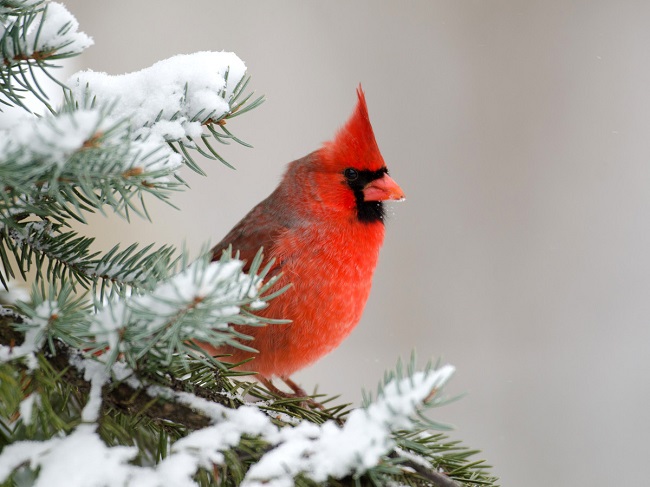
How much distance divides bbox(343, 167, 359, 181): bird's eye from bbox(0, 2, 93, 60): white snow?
3.39ft

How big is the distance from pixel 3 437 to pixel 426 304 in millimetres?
3729

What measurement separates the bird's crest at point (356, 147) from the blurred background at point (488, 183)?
2072 mm

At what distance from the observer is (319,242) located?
5.48 ft

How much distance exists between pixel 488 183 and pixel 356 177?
2.76 metres

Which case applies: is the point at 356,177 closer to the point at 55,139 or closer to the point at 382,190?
the point at 382,190

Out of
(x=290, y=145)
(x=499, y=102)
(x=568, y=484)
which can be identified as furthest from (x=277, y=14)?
(x=568, y=484)

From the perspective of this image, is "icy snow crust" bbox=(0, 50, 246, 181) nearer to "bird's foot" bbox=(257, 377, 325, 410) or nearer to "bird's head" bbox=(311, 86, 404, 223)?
"bird's foot" bbox=(257, 377, 325, 410)

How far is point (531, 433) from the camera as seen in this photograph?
3996 millimetres

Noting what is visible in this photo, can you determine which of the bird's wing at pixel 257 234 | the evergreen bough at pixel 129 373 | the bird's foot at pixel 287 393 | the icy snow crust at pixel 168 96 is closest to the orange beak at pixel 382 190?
the bird's wing at pixel 257 234

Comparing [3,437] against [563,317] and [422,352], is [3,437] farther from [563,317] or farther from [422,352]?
[563,317]

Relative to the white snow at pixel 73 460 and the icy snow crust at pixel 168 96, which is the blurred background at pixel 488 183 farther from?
the white snow at pixel 73 460

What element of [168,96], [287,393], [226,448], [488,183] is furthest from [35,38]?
[488,183]

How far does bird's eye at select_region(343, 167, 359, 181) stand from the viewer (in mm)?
1841

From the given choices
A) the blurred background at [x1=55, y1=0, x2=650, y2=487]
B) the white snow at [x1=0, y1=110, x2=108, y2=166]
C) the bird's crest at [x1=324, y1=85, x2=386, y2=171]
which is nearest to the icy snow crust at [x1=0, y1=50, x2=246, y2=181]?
the white snow at [x1=0, y1=110, x2=108, y2=166]
